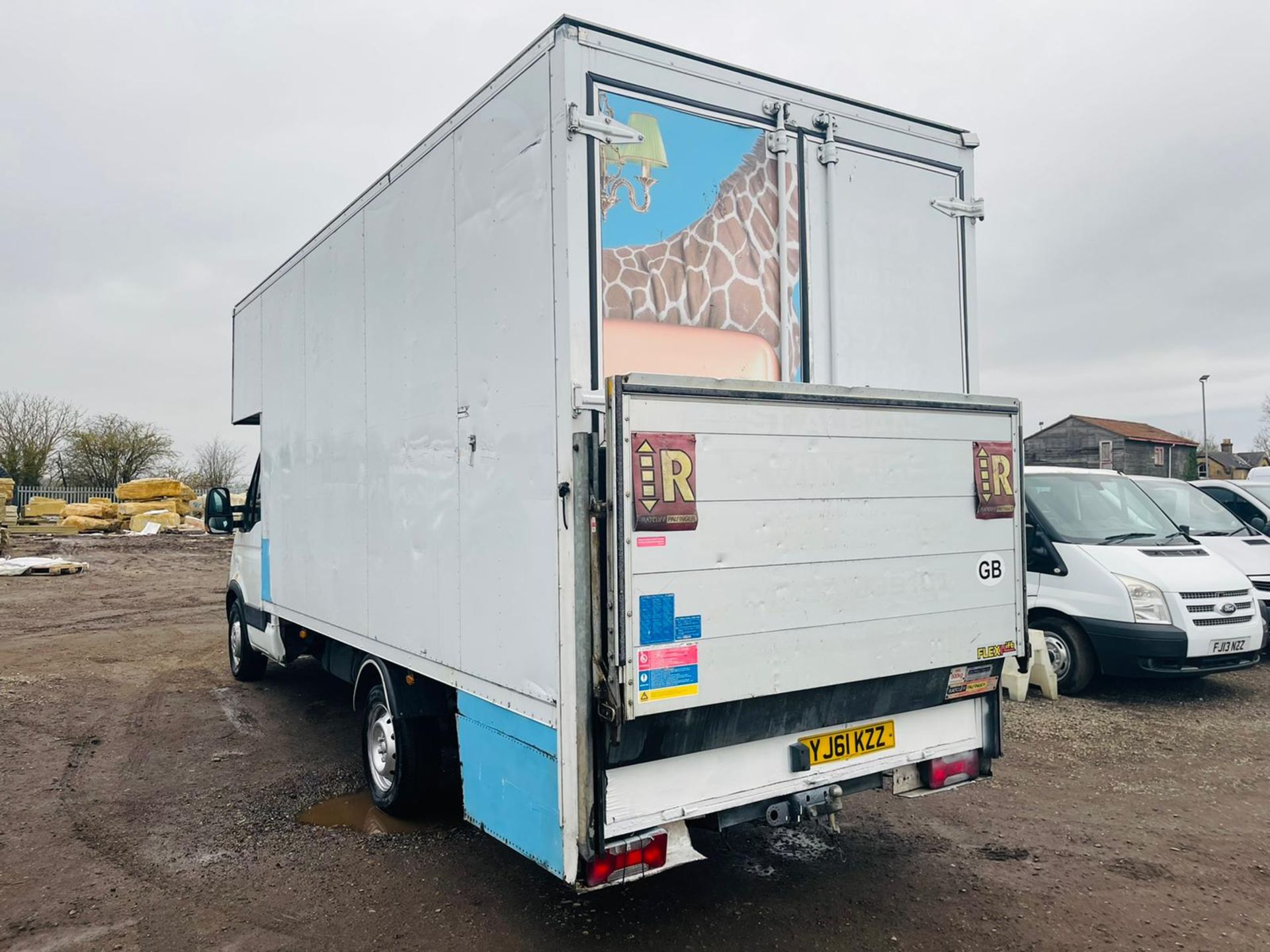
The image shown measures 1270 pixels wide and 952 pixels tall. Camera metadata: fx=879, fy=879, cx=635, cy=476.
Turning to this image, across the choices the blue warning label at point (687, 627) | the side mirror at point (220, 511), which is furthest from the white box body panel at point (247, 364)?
the blue warning label at point (687, 627)

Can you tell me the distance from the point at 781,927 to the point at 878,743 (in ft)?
2.76

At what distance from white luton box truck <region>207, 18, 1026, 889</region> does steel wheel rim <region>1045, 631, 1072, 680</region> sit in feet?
13.0

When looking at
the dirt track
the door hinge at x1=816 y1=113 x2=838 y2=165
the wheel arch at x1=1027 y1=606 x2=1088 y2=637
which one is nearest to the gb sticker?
the dirt track

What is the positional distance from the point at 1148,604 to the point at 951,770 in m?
4.19

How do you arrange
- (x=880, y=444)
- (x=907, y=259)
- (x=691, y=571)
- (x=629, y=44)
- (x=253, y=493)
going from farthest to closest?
(x=253, y=493) < (x=907, y=259) < (x=880, y=444) < (x=629, y=44) < (x=691, y=571)

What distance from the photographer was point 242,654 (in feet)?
27.2

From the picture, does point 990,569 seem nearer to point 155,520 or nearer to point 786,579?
point 786,579

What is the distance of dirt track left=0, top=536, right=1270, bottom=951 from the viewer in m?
3.59

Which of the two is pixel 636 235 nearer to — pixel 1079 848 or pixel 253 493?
pixel 1079 848

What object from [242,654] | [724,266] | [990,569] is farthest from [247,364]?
[990,569]

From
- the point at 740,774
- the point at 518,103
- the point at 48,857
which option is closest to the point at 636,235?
the point at 518,103

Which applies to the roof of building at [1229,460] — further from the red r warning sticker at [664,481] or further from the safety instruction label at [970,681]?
the red r warning sticker at [664,481]

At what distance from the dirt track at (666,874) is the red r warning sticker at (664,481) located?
1748mm

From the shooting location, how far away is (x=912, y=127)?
14.0 ft
